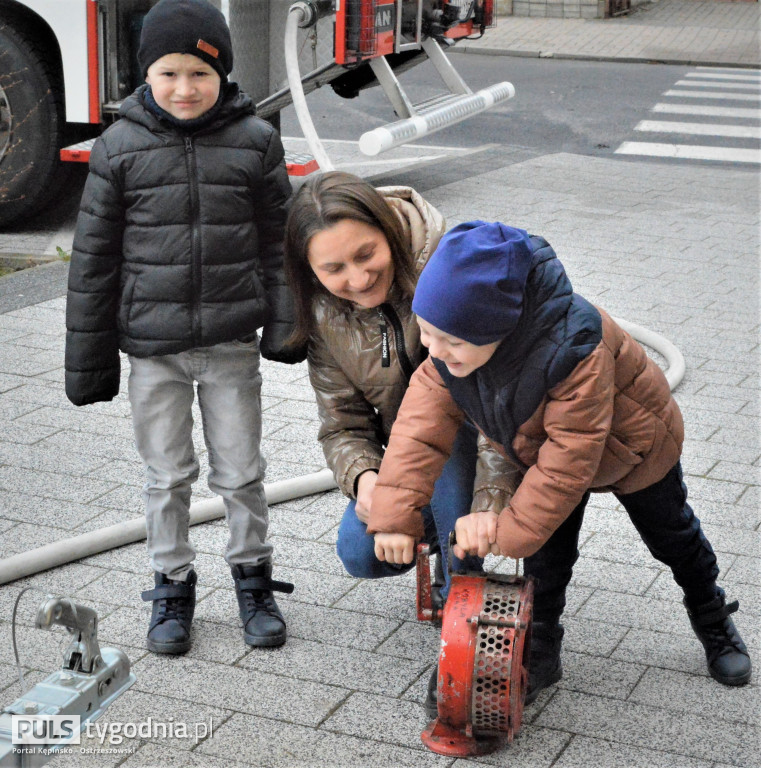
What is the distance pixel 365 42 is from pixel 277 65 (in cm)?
83

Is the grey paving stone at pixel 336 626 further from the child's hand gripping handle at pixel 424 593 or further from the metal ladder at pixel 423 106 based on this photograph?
the metal ladder at pixel 423 106

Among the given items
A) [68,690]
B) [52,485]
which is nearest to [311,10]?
[52,485]


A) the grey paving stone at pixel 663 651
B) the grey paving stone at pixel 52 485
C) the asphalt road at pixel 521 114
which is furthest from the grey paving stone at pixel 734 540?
the asphalt road at pixel 521 114

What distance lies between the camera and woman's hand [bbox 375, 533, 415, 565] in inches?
108

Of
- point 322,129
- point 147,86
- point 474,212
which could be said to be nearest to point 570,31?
point 322,129

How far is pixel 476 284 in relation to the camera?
2.43m

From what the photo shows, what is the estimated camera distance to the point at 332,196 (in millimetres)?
2809

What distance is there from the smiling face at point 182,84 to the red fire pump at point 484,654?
1.38 m

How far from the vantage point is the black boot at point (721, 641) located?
310cm

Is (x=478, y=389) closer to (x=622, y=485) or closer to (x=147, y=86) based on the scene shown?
(x=622, y=485)

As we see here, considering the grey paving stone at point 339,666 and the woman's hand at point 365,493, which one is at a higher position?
the woman's hand at point 365,493

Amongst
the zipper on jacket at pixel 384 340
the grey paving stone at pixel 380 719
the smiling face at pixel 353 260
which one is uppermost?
the smiling face at pixel 353 260

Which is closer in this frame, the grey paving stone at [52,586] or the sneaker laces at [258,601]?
the sneaker laces at [258,601]

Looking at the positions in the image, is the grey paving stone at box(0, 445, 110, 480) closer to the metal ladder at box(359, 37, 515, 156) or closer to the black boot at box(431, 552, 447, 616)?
the black boot at box(431, 552, 447, 616)
